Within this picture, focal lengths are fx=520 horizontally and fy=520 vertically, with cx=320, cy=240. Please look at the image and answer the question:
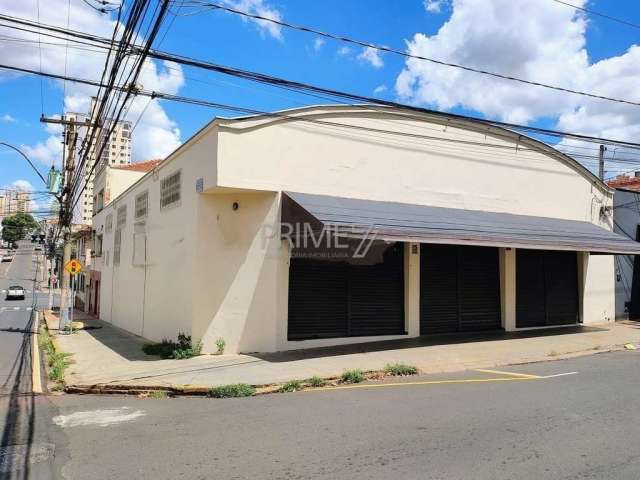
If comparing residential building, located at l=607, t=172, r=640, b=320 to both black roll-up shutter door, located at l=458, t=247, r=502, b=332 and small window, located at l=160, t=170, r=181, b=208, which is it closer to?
black roll-up shutter door, located at l=458, t=247, r=502, b=332

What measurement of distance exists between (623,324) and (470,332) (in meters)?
6.85

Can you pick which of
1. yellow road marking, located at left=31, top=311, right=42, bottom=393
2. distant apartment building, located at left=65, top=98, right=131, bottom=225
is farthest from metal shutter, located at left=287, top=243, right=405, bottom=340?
distant apartment building, located at left=65, top=98, right=131, bottom=225

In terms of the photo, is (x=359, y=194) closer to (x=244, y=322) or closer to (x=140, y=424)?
(x=244, y=322)

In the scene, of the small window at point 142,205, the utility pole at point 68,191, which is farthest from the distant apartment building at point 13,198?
the small window at point 142,205

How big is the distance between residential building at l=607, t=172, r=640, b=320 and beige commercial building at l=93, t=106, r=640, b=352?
88cm

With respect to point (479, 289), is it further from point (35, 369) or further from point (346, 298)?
point (35, 369)

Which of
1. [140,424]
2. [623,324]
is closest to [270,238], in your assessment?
[140,424]

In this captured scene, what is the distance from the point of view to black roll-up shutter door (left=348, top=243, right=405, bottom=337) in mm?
13602

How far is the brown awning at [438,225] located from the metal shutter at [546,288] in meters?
1.34

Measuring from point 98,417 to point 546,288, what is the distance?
581 inches

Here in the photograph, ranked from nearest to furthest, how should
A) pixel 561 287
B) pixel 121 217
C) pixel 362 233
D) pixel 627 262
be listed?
pixel 362 233 → pixel 561 287 → pixel 627 262 → pixel 121 217

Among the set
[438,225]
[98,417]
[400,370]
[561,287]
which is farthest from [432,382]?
[561,287]

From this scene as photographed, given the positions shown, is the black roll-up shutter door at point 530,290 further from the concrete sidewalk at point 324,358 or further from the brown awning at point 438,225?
the brown awning at point 438,225

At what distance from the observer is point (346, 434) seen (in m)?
5.96
